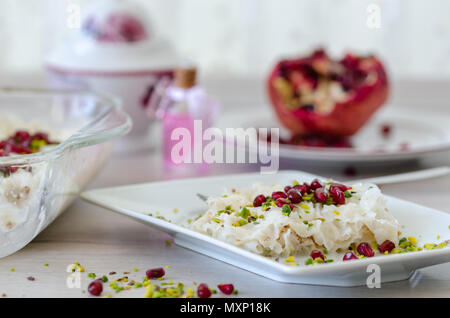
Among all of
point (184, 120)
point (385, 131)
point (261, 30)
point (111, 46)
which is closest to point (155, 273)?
point (184, 120)

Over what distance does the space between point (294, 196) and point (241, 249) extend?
129 mm

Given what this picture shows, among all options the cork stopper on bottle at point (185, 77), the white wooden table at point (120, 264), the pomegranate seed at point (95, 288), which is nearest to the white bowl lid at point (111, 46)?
the cork stopper on bottle at point (185, 77)

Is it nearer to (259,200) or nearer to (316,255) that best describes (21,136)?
(259,200)

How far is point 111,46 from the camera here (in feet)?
5.48

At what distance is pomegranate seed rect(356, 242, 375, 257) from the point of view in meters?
0.91

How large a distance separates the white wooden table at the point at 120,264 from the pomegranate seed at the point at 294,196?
0.38 ft

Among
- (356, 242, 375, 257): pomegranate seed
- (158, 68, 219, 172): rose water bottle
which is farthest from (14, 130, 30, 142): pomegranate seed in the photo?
(356, 242, 375, 257): pomegranate seed

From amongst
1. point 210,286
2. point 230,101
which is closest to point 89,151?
point 210,286

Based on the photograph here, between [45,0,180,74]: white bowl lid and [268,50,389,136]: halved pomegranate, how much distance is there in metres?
0.28

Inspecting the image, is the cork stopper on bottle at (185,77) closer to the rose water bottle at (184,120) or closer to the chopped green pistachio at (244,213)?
the rose water bottle at (184,120)

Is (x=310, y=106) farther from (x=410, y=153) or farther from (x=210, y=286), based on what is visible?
(x=210, y=286)

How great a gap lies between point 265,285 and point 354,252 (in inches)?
5.6

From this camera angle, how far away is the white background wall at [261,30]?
8.15 ft
